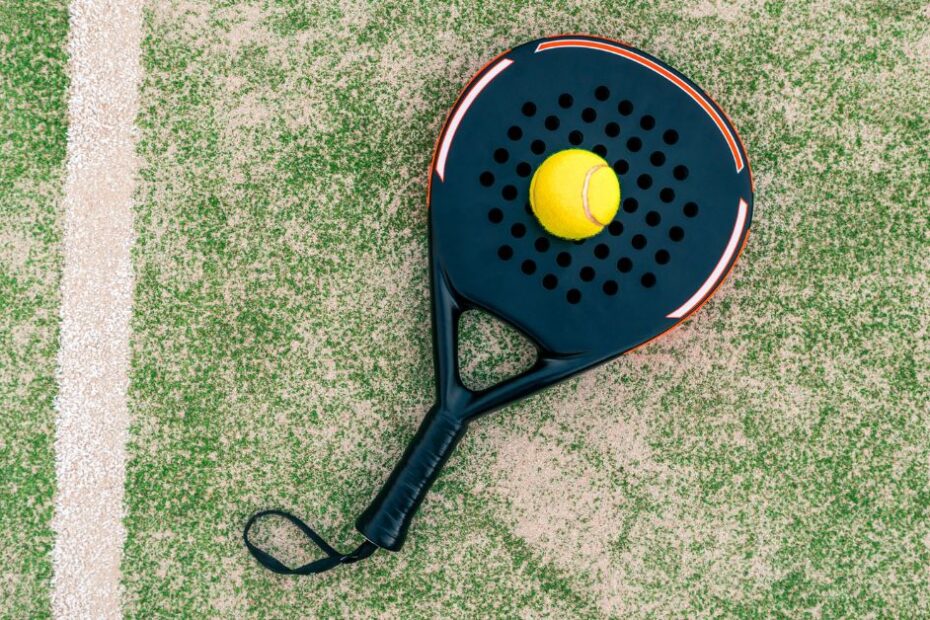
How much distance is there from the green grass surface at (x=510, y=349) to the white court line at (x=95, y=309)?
0.04 metres

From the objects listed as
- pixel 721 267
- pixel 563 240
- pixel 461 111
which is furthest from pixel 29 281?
pixel 721 267

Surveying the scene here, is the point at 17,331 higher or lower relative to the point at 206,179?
lower

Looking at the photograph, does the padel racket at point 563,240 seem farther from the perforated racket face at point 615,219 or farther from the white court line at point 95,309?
the white court line at point 95,309

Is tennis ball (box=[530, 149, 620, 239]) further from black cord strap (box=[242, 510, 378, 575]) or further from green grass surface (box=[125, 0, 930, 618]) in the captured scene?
black cord strap (box=[242, 510, 378, 575])

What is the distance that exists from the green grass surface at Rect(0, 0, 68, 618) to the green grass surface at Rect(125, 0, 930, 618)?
0.54ft

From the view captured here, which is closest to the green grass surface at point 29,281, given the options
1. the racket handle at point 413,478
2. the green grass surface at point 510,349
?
the green grass surface at point 510,349

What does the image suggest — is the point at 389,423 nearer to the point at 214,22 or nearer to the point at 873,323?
the point at 214,22

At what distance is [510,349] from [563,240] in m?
0.27

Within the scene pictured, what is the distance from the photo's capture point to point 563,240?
3.72ft

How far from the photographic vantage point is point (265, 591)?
131 centimetres

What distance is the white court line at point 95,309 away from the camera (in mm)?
1305

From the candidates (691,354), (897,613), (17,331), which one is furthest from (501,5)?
(897,613)

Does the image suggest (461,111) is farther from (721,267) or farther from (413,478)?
(413,478)

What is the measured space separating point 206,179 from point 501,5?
2.14ft
